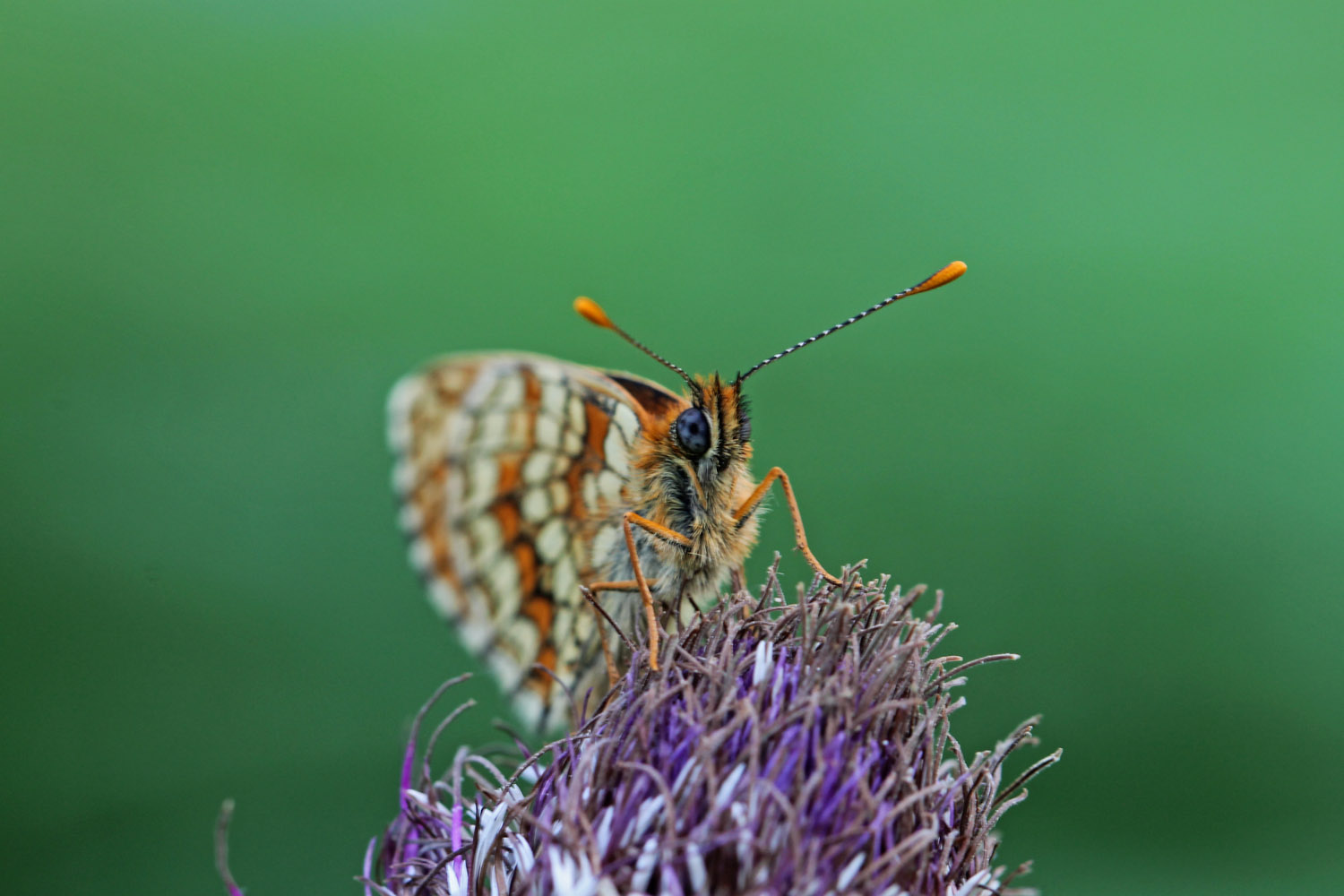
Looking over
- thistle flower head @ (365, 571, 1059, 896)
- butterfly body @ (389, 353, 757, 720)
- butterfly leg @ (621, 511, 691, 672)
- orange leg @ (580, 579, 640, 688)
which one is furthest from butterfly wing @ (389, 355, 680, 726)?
thistle flower head @ (365, 571, 1059, 896)

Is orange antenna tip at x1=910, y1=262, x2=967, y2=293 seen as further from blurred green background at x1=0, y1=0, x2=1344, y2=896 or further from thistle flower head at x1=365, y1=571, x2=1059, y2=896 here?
blurred green background at x1=0, y1=0, x2=1344, y2=896

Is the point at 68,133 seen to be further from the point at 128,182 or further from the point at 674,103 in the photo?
the point at 674,103

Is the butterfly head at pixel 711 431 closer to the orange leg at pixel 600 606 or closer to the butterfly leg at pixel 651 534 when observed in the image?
the butterfly leg at pixel 651 534

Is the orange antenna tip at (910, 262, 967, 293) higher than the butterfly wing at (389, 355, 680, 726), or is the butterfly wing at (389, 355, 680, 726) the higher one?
the orange antenna tip at (910, 262, 967, 293)

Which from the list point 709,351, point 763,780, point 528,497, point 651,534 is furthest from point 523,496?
point 709,351

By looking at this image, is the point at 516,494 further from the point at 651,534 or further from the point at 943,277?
the point at 943,277

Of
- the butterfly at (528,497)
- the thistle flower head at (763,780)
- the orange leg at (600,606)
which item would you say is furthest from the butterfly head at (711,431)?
the thistle flower head at (763,780)

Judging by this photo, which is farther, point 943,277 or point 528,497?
point 528,497
